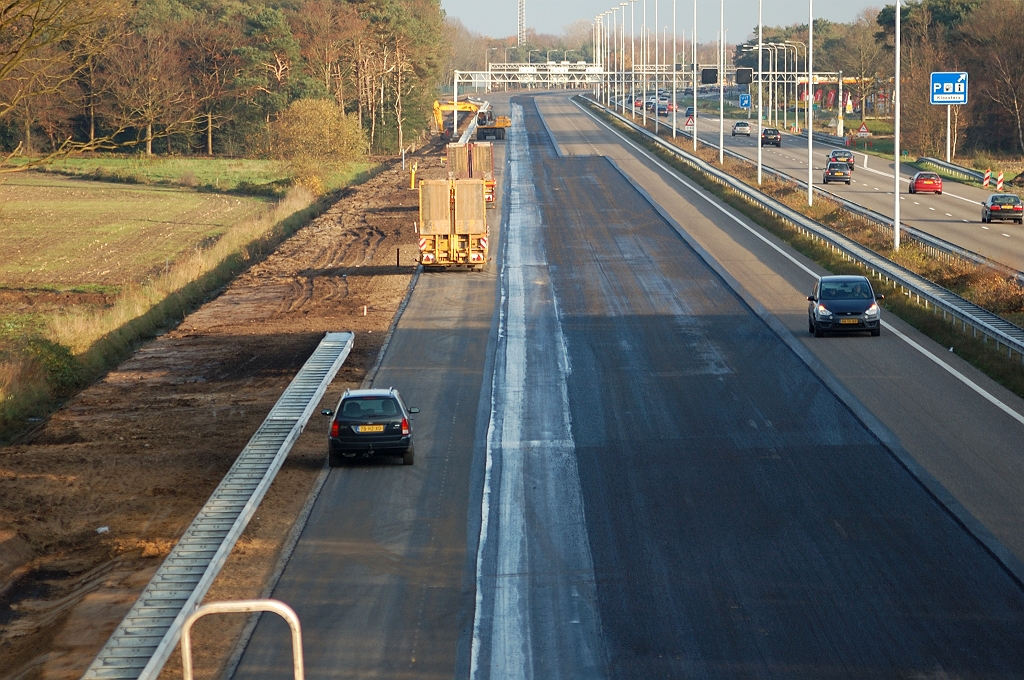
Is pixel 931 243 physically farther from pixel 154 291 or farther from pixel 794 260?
pixel 154 291

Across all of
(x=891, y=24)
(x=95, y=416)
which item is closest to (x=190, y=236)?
(x=95, y=416)

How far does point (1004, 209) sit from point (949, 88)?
39.5ft

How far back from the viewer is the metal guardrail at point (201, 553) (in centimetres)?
1329

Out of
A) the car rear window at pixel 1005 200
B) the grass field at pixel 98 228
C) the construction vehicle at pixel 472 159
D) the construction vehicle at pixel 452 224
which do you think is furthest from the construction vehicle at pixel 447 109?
the construction vehicle at pixel 452 224

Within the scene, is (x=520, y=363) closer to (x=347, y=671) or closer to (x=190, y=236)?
(x=347, y=671)

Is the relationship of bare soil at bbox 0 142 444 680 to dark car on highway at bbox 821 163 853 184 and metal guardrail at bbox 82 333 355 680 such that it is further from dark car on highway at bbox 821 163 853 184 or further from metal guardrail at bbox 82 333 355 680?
dark car on highway at bbox 821 163 853 184

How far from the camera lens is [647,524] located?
1838 cm

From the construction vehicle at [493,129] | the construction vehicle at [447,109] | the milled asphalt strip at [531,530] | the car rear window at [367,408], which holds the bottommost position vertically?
the milled asphalt strip at [531,530]

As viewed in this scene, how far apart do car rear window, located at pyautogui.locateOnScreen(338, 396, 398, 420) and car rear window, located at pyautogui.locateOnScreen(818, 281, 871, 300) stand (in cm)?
1466

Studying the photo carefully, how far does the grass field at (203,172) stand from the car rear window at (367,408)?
196 feet

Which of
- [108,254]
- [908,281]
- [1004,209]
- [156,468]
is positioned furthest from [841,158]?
[156,468]

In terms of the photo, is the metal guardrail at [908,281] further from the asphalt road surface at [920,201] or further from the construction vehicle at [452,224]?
the construction vehicle at [452,224]

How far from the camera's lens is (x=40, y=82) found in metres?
28.7

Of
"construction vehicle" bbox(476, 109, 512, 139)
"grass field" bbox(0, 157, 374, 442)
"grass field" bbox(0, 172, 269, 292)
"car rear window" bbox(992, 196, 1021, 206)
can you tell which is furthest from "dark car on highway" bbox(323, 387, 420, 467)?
"construction vehicle" bbox(476, 109, 512, 139)
